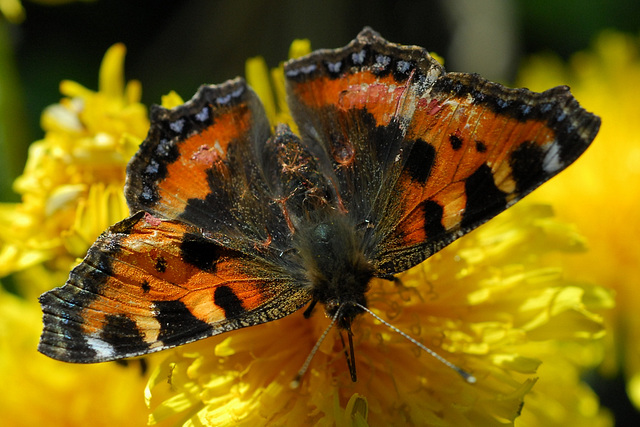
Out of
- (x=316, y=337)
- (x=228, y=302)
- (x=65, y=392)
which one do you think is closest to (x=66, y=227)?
(x=65, y=392)

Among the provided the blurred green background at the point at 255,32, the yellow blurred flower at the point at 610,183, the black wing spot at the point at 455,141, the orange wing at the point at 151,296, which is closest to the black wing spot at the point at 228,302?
the orange wing at the point at 151,296

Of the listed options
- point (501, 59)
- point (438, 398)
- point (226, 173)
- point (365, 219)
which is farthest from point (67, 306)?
point (501, 59)

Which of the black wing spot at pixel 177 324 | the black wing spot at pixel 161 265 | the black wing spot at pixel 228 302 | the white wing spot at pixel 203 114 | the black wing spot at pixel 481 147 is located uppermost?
the white wing spot at pixel 203 114

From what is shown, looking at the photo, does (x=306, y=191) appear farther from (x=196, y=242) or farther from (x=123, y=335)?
(x=123, y=335)

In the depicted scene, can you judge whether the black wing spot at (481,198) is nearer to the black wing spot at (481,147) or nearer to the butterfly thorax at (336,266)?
the black wing spot at (481,147)

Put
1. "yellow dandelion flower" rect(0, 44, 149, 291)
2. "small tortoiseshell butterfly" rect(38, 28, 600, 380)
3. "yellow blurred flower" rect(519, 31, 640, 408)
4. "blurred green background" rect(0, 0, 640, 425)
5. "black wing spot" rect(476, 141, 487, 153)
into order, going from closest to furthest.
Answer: "small tortoiseshell butterfly" rect(38, 28, 600, 380)
"black wing spot" rect(476, 141, 487, 153)
"yellow dandelion flower" rect(0, 44, 149, 291)
"yellow blurred flower" rect(519, 31, 640, 408)
"blurred green background" rect(0, 0, 640, 425)

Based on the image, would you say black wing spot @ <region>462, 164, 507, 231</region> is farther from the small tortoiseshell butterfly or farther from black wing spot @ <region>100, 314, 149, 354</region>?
black wing spot @ <region>100, 314, 149, 354</region>

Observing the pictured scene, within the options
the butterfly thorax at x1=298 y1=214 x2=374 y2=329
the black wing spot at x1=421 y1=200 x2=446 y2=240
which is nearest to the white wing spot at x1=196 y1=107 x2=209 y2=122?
the butterfly thorax at x1=298 y1=214 x2=374 y2=329

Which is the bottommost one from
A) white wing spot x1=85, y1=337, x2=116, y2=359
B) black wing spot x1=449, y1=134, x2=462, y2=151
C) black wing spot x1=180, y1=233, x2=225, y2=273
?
white wing spot x1=85, y1=337, x2=116, y2=359
